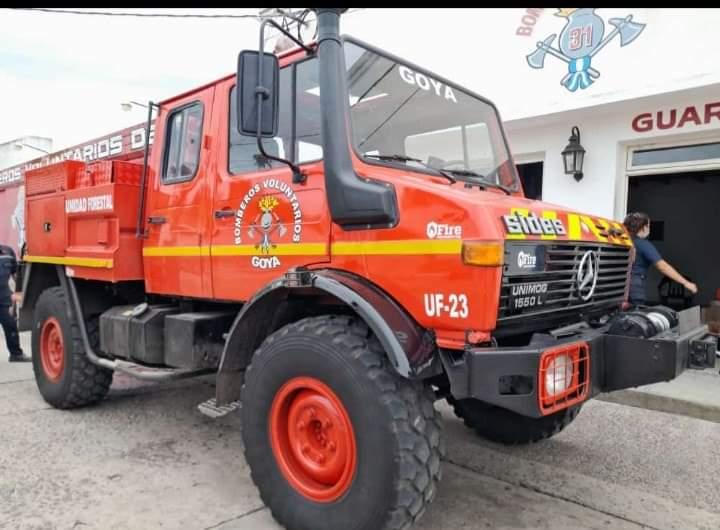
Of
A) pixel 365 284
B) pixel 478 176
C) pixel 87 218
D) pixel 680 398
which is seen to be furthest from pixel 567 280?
pixel 87 218

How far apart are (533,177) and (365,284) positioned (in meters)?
5.76

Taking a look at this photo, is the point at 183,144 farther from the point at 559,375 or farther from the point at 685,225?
the point at 685,225

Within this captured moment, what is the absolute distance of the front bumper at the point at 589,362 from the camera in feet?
7.90

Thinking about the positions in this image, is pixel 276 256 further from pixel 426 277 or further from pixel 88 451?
pixel 88 451

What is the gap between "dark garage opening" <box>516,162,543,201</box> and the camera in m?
7.78

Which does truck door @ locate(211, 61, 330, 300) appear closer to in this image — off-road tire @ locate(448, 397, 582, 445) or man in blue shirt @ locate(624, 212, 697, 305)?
off-road tire @ locate(448, 397, 582, 445)

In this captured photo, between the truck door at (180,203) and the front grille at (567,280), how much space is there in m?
1.98

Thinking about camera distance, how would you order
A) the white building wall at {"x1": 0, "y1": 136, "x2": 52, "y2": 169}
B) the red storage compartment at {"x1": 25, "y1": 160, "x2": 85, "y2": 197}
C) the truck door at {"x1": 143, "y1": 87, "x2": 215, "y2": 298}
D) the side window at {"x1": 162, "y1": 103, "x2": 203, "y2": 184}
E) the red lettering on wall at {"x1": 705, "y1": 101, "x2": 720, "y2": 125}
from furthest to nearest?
the white building wall at {"x1": 0, "y1": 136, "x2": 52, "y2": 169} < the red lettering on wall at {"x1": 705, "y1": 101, "x2": 720, "y2": 125} < the red storage compartment at {"x1": 25, "y1": 160, "x2": 85, "y2": 197} < the side window at {"x1": 162, "y1": 103, "x2": 203, "y2": 184} < the truck door at {"x1": 143, "y1": 87, "x2": 215, "y2": 298}

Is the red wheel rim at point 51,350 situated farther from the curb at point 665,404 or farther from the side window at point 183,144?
the curb at point 665,404

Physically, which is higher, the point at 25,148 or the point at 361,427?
the point at 25,148

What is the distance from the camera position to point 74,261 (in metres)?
4.67

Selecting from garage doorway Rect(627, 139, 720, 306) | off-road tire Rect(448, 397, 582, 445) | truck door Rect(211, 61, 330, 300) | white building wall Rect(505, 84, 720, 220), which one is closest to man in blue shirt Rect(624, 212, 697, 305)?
white building wall Rect(505, 84, 720, 220)

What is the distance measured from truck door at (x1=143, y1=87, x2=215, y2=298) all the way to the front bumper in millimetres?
1932

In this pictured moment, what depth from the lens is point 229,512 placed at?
3.16m
